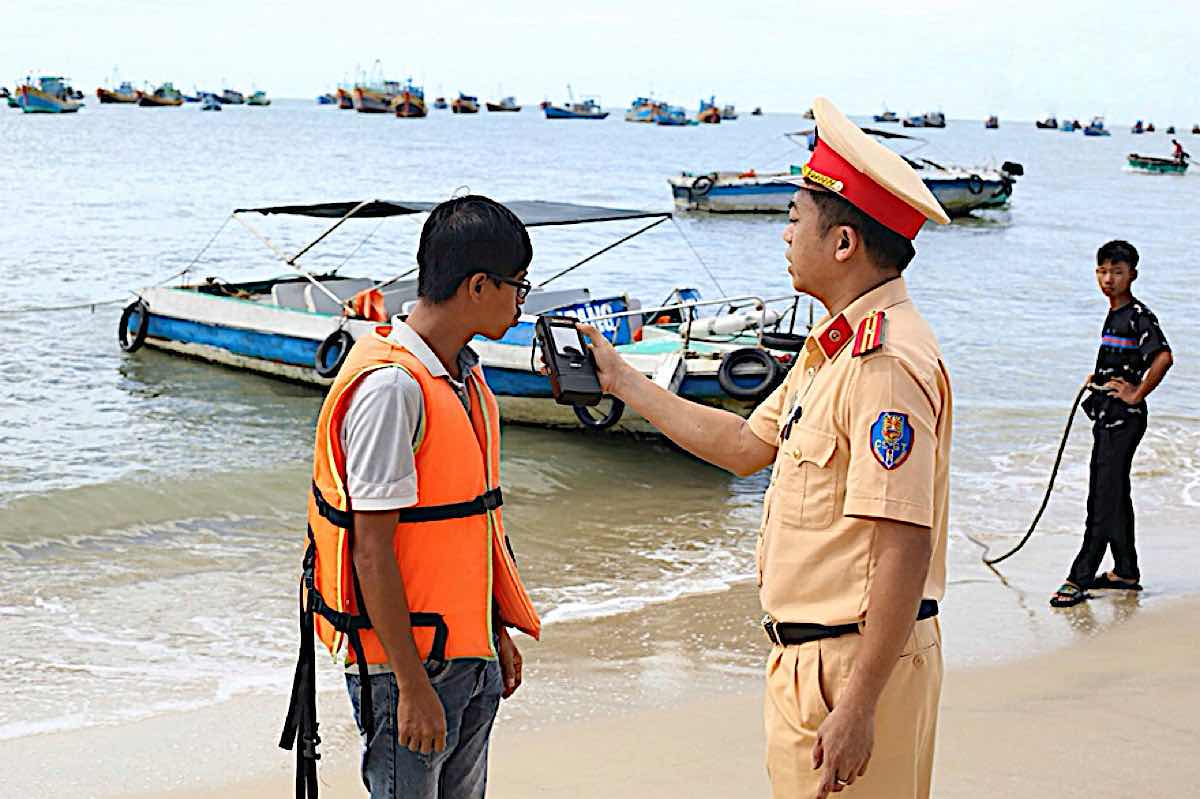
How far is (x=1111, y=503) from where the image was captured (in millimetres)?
6996

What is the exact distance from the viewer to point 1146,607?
707 cm

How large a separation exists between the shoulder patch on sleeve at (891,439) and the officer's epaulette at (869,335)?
124 mm

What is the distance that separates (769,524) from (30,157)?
74.0m

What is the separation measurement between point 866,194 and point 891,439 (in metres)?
0.48

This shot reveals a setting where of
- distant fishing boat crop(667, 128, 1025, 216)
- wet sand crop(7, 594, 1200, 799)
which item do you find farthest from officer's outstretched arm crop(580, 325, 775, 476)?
distant fishing boat crop(667, 128, 1025, 216)

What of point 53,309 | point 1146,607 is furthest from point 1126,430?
point 53,309

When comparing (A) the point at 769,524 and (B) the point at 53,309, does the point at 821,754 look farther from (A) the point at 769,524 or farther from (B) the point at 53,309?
(B) the point at 53,309

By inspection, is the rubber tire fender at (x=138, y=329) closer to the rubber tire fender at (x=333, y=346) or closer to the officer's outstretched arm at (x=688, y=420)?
the rubber tire fender at (x=333, y=346)

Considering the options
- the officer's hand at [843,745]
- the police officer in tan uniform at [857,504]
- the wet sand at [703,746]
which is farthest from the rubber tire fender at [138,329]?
the officer's hand at [843,745]

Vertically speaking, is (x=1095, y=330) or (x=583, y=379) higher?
(x=583, y=379)

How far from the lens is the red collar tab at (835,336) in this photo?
8.52 ft

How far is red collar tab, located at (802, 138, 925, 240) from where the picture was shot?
259 cm

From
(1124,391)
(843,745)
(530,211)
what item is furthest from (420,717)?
(530,211)

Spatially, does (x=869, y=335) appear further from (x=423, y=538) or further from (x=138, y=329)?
(x=138, y=329)
